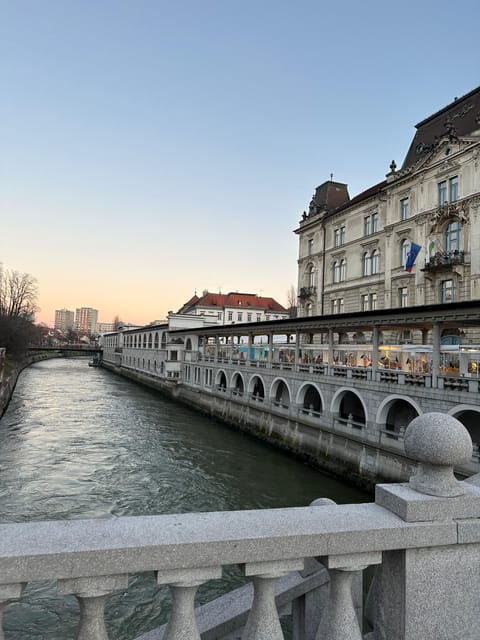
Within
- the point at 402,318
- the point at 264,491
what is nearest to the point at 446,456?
the point at 264,491

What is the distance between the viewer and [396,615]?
2.55m

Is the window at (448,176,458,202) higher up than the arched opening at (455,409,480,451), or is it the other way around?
the window at (448,176,458,202)

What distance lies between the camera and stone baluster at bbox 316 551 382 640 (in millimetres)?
2418

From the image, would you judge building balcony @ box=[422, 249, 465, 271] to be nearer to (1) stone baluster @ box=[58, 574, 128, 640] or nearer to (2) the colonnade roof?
(2) the colonnade roof

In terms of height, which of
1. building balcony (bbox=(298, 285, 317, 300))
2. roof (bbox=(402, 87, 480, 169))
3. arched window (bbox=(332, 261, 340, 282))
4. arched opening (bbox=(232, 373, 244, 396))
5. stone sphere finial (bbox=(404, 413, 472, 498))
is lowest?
arched opening (bbox=(232, 373, 244, 396))

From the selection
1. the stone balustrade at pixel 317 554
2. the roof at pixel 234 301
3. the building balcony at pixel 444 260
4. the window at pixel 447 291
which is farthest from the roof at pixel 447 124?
the roof at pixel 234 301

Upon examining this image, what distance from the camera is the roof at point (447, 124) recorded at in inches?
1072

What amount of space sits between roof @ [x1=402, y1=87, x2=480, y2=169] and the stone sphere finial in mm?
29392

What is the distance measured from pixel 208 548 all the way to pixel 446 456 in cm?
147

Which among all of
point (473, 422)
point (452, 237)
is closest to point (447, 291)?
point (452, 237)

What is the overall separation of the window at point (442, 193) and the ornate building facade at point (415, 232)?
0.07m

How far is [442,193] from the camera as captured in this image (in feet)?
93.5

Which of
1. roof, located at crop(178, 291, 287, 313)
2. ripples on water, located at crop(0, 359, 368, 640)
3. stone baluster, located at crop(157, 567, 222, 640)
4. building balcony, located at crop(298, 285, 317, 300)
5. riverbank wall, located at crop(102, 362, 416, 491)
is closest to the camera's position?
stone baluster, located at crop(157, 567, 222, 640)

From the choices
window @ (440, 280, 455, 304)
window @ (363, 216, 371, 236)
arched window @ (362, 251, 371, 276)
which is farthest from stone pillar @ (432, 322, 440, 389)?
window @ (363, 216, 371, 236)
